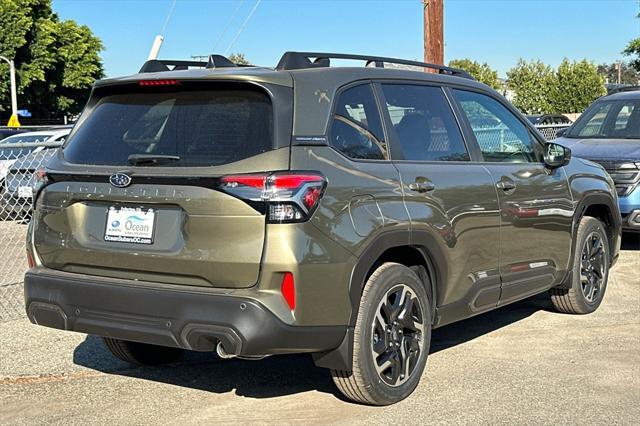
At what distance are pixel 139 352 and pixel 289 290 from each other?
1.97 meters

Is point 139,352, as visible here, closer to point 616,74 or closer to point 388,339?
point 388,339

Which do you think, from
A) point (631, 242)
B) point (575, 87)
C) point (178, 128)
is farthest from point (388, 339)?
point (575, 87)

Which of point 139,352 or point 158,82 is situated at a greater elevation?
point 158,82

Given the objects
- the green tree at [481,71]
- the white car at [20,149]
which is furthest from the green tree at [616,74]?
the white car at [20,149]

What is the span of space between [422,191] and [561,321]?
2618mm

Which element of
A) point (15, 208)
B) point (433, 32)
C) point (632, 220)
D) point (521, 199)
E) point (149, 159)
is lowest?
point (632, 220)

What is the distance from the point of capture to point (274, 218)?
392 centimetres

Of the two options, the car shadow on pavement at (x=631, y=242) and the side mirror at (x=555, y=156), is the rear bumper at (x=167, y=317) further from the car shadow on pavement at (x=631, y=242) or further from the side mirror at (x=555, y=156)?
the car shadow on pavement at (x=631, y=242)

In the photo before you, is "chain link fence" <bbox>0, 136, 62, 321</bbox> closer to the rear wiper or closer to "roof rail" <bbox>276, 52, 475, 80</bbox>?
the rear wiper

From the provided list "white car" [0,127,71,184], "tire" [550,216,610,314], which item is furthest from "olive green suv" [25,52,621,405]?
"white car" [0,127,71,184]

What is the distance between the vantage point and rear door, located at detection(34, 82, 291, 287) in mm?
4004

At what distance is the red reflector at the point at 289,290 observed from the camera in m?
3.95

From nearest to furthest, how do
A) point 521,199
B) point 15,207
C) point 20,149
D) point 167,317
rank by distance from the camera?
point 167,317, point 521,199, point 15,207, point 20,149

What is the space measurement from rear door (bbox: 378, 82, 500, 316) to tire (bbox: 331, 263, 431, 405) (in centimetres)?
24
